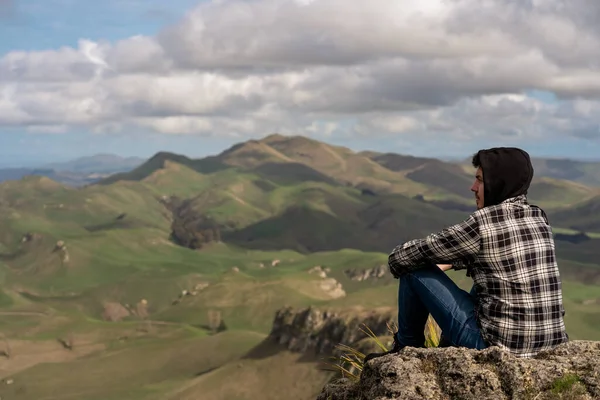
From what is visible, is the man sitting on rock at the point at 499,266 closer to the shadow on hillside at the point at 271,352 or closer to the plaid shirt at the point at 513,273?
the plaid shirt at the point at 513,273

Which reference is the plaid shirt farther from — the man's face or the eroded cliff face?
the eroded cliff face

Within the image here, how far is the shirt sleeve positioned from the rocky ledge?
108 centimetres

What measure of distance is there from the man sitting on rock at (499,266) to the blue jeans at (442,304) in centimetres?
1

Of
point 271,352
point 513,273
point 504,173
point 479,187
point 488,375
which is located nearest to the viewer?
point 488,375

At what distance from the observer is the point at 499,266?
7.94m

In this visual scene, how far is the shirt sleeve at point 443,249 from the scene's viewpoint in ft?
26.2

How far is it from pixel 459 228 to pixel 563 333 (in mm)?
1879

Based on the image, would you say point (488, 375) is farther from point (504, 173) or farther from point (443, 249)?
point (504, 173)

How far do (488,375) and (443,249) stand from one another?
1.56 m

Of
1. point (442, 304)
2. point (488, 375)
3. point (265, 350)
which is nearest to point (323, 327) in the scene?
point (265, 350)

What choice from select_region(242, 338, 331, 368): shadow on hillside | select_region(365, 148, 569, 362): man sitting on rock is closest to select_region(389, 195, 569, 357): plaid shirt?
select_region(365, 148, 569, 362): man sitting on rock

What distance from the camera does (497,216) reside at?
7977mm

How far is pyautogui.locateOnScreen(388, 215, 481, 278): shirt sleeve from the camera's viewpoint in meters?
8.00

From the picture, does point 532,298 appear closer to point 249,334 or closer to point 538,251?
point 538,251
